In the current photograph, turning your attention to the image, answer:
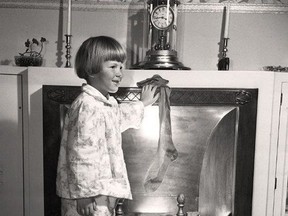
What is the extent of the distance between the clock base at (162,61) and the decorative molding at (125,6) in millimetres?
381

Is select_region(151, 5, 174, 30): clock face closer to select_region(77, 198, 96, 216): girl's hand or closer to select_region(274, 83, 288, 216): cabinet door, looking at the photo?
select_region(274, 83, 288, 216): cabinet door

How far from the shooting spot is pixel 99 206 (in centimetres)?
116

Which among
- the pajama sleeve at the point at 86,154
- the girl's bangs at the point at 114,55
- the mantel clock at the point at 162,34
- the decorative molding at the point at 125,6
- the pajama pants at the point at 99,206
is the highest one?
the decorative molding at the point at 125,6

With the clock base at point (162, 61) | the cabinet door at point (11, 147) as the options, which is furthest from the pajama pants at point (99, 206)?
the clock base at point (162, 61)

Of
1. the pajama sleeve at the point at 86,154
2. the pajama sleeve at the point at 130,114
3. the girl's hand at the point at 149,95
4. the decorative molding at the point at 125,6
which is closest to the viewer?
the pajama sleeve at the point at 86,154

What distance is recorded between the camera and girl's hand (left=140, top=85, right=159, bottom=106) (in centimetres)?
148

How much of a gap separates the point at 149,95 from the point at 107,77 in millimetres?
360

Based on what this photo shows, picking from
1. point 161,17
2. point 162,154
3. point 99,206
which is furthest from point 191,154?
point 161,17

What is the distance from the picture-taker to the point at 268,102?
1.54 m

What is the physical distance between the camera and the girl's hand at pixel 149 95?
1.48 meters

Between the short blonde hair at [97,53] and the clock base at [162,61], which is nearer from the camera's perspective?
the short blonde hair at [97,53]

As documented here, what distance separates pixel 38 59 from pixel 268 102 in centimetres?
118

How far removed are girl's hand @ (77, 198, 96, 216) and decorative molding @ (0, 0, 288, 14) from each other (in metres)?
1.14

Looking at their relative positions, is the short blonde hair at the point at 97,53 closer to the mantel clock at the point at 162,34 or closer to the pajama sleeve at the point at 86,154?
the pajama sleeve at the point at 86,154
